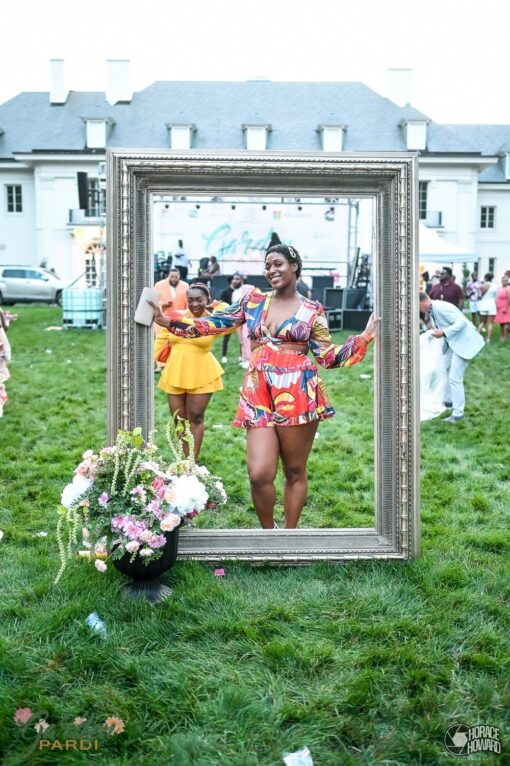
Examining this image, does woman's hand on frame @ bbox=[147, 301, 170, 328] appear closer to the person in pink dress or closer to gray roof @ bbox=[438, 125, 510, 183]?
the person in pink dress

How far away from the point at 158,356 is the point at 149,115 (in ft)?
129

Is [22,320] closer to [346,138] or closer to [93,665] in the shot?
[93,665]

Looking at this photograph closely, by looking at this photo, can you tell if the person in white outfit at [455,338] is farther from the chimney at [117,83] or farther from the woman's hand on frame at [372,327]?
the chimney at [117,83]

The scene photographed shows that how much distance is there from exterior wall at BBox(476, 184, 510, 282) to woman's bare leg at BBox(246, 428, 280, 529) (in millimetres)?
44638

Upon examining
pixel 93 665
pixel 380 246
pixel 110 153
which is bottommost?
pixel 93 665

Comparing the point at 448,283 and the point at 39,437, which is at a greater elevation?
the point at 448,283

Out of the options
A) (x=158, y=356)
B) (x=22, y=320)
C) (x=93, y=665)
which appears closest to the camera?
(x=93, y=665)

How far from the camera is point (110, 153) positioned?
4.83 m

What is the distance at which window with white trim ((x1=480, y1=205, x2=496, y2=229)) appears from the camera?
47.8 meters

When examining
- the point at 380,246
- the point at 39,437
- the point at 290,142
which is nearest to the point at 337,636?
the point at 380,246

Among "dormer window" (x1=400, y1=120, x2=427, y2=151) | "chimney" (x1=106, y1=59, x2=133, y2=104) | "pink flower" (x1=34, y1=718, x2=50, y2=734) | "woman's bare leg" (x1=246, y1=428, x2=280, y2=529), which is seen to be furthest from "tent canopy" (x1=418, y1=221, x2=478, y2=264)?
"chimney" (x1=106, y1=59, x2=133, y2=104)

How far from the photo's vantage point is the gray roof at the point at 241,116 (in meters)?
42.0

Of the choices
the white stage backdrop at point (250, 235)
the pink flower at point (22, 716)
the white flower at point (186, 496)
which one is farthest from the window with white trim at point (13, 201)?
the pink flower at point (22, 716)

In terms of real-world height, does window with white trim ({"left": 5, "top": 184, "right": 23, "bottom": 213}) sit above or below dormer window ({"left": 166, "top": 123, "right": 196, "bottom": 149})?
below
